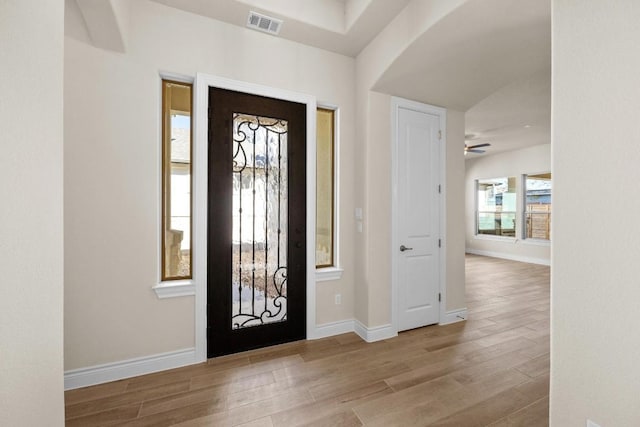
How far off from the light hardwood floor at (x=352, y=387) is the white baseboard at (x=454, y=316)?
25 centimetres

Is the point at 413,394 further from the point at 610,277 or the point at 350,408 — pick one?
the point at 610,277

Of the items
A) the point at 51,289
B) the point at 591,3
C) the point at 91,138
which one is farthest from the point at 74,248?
the point at 591,3

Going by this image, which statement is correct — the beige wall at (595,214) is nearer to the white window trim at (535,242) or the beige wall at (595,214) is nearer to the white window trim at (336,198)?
the white window trim at (336,198)

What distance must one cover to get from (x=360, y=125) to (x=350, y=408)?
100 inches

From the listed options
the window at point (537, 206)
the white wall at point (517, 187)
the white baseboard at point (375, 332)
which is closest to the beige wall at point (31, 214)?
the white baseboard at point (375, 332)

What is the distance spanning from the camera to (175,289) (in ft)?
7.55

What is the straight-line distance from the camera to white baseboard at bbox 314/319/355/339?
9.38 ft

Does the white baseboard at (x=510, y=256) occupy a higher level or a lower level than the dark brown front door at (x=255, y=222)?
lower

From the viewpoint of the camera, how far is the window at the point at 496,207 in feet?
25.0

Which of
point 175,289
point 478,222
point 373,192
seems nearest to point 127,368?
point 175,289

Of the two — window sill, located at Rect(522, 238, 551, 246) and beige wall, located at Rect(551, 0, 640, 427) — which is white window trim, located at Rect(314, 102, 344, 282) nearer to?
beige wall, located at Rect(551, 0, 640, 427)

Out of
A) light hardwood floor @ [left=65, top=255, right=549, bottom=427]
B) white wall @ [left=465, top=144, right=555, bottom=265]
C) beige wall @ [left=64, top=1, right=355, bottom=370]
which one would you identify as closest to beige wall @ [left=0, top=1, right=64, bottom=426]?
light hardwood floor @ [left=65, top=255, right=549, bottom=427]

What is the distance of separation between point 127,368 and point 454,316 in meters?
3.38

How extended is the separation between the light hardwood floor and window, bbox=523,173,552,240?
5297 mm
